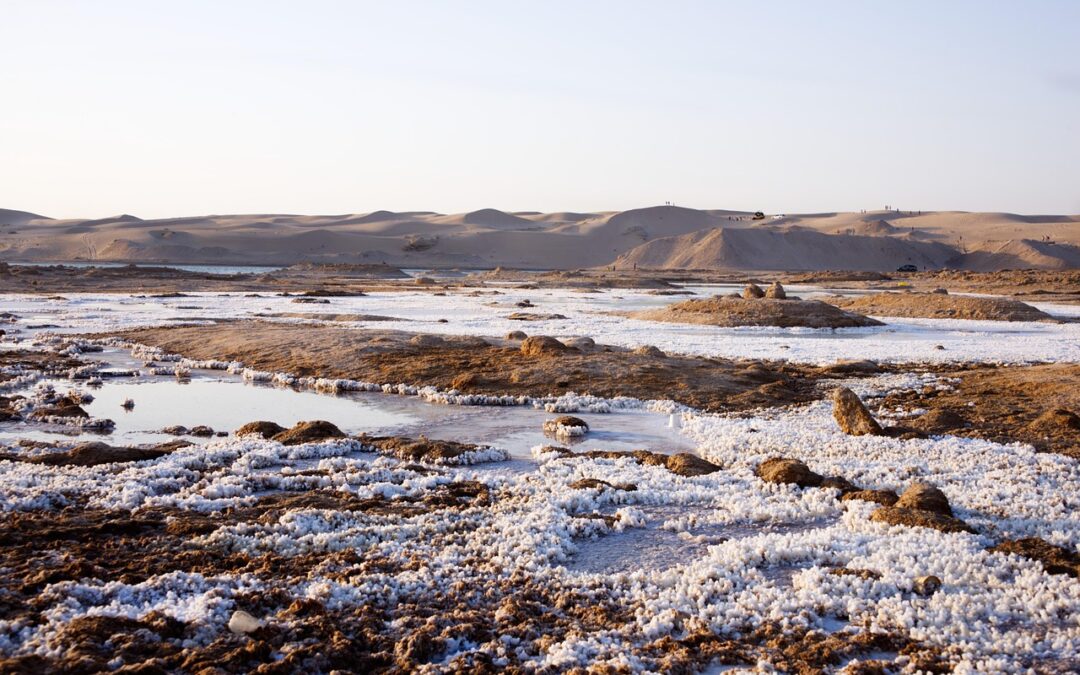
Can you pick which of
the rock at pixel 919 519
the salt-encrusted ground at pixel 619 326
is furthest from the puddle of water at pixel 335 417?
the salt-encrusted ground at pixel 619 326

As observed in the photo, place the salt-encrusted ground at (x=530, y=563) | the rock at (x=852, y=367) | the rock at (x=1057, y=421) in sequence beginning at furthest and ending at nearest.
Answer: the rock at (x=852, y=367)
the rock at (x=1057, y=421)
the salt-encrusted ground at (x=530, y=563)

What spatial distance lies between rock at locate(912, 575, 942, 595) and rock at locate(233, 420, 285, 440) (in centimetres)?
836

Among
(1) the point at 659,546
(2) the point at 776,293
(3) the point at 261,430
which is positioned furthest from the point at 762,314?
(1) the point at 659,546

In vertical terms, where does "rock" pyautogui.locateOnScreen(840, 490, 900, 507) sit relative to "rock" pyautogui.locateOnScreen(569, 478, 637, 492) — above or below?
below

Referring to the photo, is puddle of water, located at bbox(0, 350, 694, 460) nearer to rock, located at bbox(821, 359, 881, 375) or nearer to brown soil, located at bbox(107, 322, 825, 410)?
brown soil, located at bbox(107, 322, 825, 410)

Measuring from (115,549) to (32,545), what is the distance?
700mm

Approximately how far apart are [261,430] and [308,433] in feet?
2.51

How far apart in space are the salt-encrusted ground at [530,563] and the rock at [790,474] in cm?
16

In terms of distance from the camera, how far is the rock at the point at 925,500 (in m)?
8.91

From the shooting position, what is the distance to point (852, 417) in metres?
13.0

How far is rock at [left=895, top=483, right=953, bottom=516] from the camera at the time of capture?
891cm

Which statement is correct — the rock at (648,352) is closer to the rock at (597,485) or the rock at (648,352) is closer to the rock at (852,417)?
the rock at (852,417)

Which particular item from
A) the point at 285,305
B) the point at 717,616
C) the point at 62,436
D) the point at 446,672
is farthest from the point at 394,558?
the point at 285,305

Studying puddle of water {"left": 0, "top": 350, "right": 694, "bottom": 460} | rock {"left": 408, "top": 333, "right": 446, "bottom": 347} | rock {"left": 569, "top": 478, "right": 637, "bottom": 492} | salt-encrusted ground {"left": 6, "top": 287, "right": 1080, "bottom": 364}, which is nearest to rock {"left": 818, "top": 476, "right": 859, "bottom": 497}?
rock {"left": 569, "top": 478, "right": 637, "bottom": 492}
